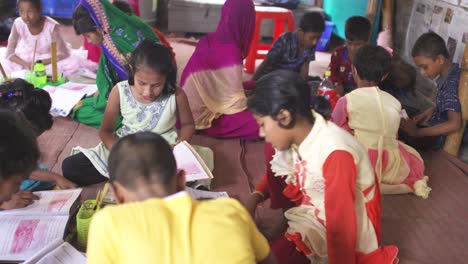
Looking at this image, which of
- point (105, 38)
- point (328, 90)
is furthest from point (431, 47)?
point (105, 38)

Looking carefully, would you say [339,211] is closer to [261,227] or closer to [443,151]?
[261,227]

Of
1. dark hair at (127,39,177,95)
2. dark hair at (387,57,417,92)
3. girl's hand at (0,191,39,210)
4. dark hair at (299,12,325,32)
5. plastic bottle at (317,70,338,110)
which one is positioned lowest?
girl's hand at (0,191,39,210)

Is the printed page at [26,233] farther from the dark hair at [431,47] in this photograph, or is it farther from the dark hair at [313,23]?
the dark hair at [313,23]

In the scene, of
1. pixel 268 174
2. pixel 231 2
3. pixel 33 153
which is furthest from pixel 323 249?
pixel 231 2

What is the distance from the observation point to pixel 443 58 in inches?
89.4

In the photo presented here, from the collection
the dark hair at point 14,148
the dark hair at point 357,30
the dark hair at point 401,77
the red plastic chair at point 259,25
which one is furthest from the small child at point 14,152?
the red plastic chair at point 259,25

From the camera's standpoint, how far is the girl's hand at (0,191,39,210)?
146 cm

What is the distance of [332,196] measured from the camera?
3.97ft

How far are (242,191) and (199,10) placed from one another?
324cm

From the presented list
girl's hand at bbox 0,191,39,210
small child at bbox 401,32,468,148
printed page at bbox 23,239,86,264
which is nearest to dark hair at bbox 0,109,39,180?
printed page at bbox 23,239,86,264

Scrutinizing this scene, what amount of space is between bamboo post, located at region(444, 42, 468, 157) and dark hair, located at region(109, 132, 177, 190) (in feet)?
6.56

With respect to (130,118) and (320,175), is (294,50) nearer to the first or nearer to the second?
(130,118)

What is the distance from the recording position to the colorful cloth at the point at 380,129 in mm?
1845

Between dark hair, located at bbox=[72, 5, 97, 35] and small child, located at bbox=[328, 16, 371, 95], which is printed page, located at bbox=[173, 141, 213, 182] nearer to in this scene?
dark hair, located at bbox=[72, 5, 97, 35]
